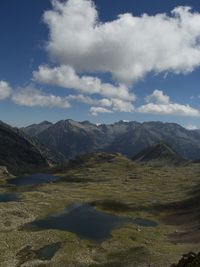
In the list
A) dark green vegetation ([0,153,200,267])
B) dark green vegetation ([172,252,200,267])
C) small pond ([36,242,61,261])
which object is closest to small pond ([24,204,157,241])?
dark green vegetation ([0,153,200,267])

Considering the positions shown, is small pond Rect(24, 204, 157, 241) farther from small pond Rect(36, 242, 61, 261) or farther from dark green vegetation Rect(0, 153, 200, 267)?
small pond Rect(36, 242, 61, 261)

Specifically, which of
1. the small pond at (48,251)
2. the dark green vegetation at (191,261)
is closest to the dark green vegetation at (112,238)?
the small pond at (48,251)

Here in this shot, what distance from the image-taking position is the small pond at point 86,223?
376ft

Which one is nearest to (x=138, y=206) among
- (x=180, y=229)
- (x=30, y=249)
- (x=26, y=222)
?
(x=180, y=229)

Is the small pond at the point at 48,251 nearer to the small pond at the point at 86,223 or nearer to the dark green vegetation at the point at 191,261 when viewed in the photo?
the small pond at the point at 86,223

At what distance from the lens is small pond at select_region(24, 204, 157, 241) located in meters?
115

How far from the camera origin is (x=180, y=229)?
122750 millimetres

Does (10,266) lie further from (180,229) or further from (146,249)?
(180,229)

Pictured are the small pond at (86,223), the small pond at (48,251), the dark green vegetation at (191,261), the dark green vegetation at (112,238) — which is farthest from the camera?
the small pond at (86,223)

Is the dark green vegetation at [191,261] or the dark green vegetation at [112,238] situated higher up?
the dark green vegetation at [191,261]

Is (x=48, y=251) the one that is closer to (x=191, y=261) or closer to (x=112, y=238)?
(x=112, y=238)

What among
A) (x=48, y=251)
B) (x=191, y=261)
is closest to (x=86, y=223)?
(x=48, y=251)

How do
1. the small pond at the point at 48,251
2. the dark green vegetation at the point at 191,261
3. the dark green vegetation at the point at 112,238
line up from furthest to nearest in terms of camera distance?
1. the small pond at the point at 48,251
2. the dark green vegetation at the point at 112,238
3. the dark green vegetation at the point at 191,261

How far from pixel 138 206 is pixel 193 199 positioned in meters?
22.9
